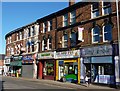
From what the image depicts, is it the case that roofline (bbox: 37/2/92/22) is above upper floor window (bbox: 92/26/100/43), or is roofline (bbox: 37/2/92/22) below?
above

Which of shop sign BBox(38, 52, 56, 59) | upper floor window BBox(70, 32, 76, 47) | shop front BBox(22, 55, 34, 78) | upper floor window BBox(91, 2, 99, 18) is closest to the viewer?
upper floor window BBox(91, 2, 99, 18)

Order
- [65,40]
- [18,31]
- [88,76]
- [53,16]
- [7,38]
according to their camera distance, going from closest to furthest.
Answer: [88,76] → [65,40] → [53,16] → [18,31] → [7,38]

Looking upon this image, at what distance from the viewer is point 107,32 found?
2559 cm

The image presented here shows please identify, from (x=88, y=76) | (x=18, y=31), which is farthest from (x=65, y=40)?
(x=18, y=31)

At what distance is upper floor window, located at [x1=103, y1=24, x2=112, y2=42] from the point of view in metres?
25.2

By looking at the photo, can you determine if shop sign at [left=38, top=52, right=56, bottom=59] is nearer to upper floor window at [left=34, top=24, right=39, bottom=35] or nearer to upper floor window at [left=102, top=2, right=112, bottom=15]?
upper floor window at [left=34, top=24, right=39, bottom=35]

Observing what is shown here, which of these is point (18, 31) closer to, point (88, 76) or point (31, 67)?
point (31, 67)

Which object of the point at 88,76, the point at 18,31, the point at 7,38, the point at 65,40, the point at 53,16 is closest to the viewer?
the point at 88,76

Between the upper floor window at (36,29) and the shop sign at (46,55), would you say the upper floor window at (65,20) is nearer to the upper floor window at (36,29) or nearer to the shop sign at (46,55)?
the shop sign at (46,55)

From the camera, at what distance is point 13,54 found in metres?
48.4

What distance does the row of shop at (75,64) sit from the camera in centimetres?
2472

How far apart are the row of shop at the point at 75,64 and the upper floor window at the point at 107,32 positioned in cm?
101

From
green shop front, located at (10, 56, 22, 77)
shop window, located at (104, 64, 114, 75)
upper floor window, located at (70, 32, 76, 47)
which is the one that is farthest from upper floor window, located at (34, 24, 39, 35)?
shop window, located at (104, 64, 114, 75)

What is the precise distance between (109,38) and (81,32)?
13.8 feet
